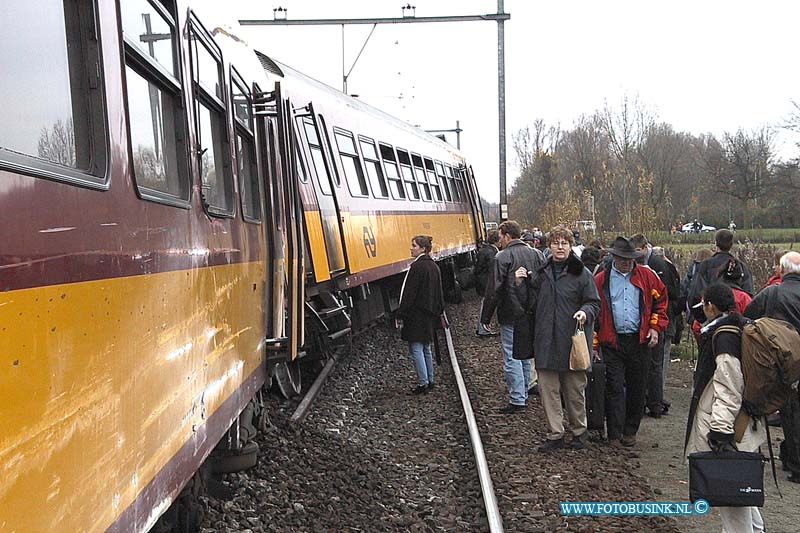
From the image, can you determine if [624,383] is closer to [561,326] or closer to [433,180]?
[561,326]

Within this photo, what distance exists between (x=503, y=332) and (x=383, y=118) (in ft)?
20.5

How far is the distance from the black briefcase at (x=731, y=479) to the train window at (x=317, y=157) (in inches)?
240

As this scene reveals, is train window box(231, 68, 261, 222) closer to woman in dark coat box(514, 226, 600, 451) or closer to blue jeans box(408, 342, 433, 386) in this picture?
woman in dark coat box(514, 226, 600, 451)

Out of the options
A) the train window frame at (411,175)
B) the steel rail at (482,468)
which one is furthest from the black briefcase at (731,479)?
the train window frame at (411,175)

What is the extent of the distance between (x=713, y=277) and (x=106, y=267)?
7.25m

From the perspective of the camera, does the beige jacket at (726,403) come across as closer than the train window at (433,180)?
Result: Yes

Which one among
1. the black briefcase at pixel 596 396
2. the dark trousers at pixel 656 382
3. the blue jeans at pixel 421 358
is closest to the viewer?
the black briefcase at pixel 596 396

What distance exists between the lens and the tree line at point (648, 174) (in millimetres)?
28156

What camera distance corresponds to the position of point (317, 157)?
10203mm

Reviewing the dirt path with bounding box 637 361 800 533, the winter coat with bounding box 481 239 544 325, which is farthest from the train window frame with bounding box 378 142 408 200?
the dirt path with bounding box 637 361 800 533

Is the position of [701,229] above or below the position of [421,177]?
below

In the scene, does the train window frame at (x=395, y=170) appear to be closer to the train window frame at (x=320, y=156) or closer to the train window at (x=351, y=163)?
the train window at (x=351, y=163)

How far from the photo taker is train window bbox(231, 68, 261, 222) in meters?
5.79

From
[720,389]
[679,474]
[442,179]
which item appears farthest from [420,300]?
[442,179]
